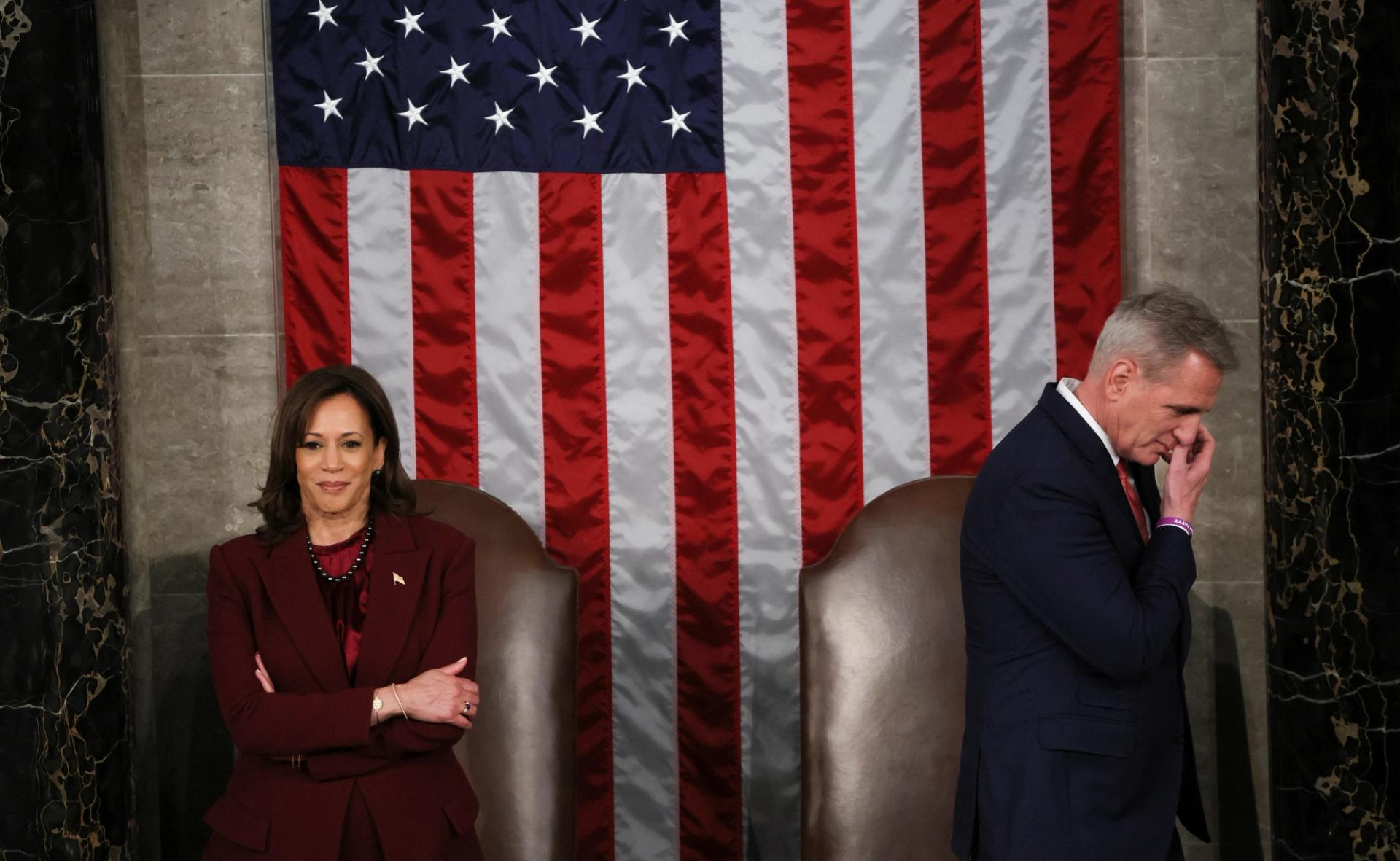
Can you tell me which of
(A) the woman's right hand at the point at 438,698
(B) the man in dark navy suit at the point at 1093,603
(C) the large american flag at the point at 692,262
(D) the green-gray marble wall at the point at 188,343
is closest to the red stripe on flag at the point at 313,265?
(C) the large american flag at the point at 692,262

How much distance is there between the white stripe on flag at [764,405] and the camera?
3.84 meters

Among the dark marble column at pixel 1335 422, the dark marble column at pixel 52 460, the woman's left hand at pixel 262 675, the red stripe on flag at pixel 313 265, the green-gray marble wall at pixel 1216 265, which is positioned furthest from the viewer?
the green-gray marble wall at pixel 1216 265

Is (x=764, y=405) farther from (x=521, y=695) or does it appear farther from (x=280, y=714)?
(x=280, y=714)

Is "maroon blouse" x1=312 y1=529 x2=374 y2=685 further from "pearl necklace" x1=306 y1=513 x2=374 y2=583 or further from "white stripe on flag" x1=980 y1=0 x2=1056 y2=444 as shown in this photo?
"white stripe on flag" x1=980 y1=0 x2=1056 y2=444

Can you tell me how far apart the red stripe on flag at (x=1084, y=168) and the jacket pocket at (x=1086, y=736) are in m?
1.81

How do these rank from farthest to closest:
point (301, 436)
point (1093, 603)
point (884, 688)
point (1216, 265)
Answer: point (1216, 265)
point (884, 688)
point (301, 436)
point (1093, 603)

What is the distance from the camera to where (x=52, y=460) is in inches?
132

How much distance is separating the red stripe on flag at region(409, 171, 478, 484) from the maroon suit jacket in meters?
1.18

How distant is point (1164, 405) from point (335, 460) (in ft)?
5.13

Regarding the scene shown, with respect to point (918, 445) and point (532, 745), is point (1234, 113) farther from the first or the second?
point (532, 745)

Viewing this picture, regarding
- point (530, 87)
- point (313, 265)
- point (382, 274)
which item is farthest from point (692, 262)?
point (313, 265)

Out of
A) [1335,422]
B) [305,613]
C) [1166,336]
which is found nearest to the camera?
[1166,336]

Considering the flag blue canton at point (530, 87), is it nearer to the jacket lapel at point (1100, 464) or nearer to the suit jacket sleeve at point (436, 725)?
the suit jacket sleeve at point (436, 725)

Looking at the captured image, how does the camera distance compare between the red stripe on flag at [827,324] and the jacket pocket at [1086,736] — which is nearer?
the jacket pocket at [1086,736]
